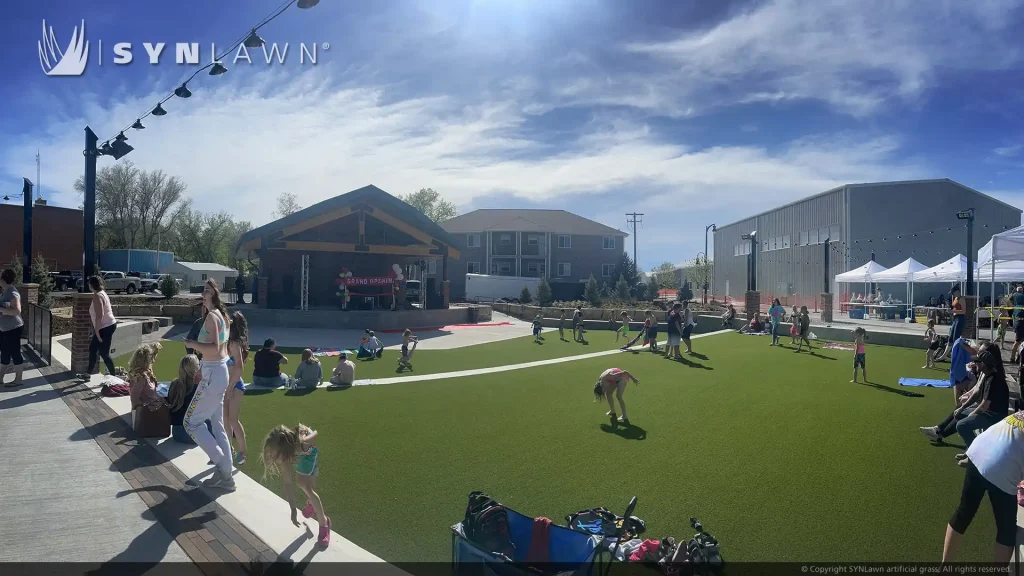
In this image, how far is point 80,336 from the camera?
10953 mm

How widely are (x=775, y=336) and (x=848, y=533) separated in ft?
54.9

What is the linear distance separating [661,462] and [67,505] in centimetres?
617

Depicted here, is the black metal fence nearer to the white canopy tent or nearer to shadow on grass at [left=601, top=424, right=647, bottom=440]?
shadow on grass at [left=601, top=424, right=647, bottom=440]

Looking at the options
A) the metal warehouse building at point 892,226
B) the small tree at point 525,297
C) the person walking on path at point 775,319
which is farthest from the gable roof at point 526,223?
the person walking on path at point 775,319

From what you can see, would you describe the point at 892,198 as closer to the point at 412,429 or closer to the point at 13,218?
the point at 412,429

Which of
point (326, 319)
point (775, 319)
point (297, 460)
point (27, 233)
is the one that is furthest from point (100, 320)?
point (775, 319)

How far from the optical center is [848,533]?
5109 millimetres

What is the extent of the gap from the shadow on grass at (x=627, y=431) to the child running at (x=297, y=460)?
4788 mm

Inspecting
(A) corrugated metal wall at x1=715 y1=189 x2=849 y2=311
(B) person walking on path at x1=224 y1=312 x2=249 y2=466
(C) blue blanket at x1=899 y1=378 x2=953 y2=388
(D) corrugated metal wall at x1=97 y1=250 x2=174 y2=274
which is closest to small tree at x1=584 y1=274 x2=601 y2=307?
(A) corrugated metal wall at x1=715 y1=189 x2=849 y2=311

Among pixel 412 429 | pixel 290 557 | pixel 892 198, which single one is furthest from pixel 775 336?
pixel 892 198

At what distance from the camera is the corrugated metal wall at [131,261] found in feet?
181

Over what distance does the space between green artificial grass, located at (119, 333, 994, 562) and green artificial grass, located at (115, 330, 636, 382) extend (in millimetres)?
2664

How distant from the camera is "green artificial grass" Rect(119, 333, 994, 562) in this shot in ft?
16.8

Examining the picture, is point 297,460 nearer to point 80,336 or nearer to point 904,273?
point 80,336
